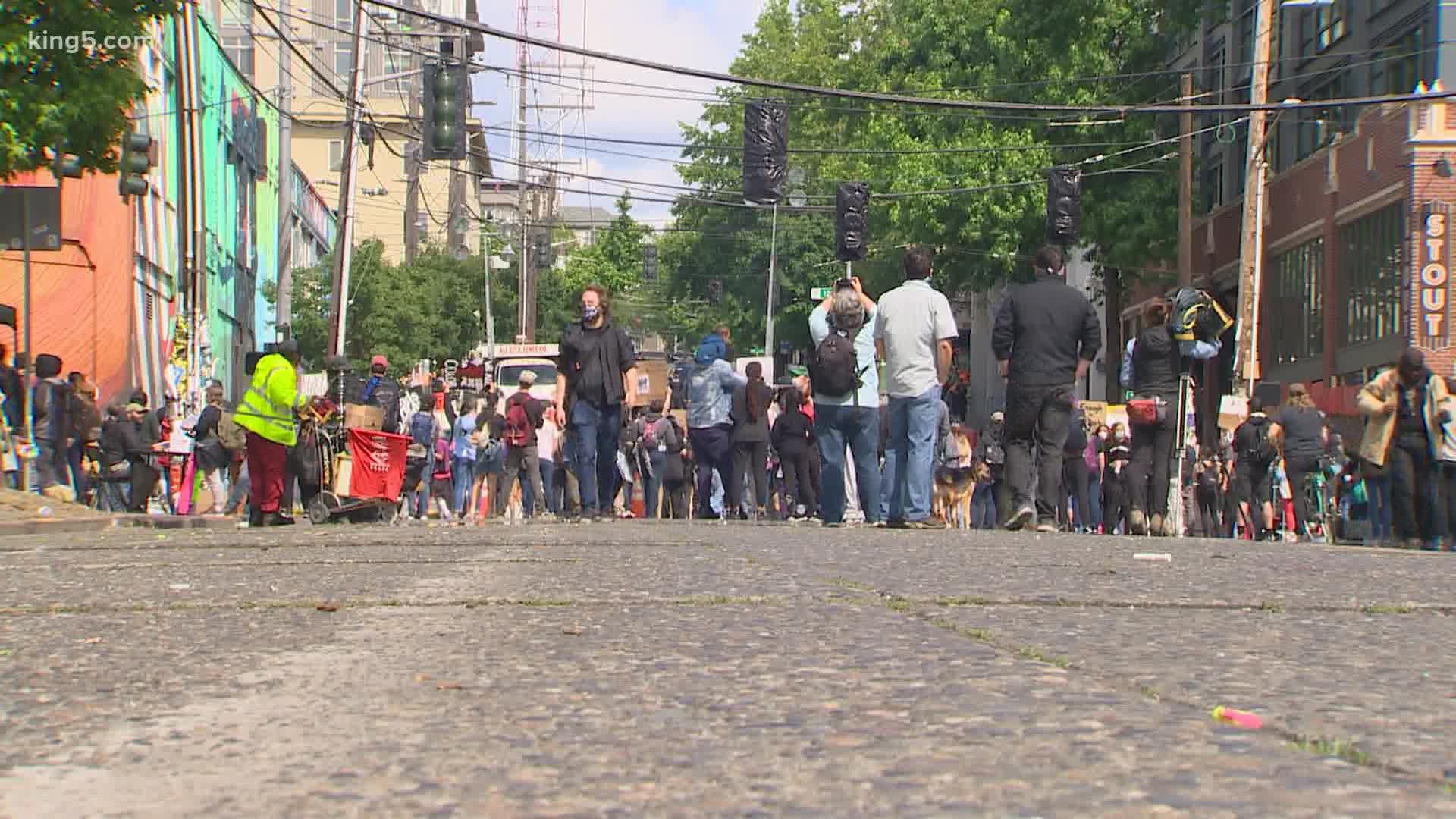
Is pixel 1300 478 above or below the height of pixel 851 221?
below

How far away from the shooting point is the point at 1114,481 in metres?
24.6

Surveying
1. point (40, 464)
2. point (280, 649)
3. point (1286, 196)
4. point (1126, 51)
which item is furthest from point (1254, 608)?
point (1126, 51)

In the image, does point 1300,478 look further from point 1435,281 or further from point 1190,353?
point 1435,281

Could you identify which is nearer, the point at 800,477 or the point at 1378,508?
the point at 1378,508

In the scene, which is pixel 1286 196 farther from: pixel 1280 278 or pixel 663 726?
pixel 663 726

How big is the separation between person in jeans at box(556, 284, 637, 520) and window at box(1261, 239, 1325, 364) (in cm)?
2295

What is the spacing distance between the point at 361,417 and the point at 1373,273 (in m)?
20.7

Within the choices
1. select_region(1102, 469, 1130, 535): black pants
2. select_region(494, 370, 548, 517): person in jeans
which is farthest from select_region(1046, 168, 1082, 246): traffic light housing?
select_region(494, 370, 548, 517): person in jeans

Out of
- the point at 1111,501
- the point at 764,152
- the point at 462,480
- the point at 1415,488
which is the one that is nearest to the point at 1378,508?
the point at 1415,488

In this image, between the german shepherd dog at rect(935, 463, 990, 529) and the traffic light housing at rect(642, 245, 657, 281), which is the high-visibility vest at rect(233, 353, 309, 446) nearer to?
the german shepherd dog at rect(935, 463, 990, 529)

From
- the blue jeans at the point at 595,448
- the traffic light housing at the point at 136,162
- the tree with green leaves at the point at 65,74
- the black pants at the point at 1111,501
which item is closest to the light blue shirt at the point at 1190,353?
the blue jeans at the point at 595,448

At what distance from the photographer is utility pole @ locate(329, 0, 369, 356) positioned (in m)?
32.8

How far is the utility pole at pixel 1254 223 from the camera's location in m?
29.6

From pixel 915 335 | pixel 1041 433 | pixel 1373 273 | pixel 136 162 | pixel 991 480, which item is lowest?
pixel 991 480
